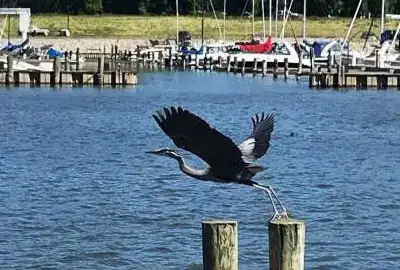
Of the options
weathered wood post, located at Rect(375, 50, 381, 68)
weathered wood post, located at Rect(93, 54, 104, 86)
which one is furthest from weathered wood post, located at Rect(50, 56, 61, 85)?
weathered wood post, located at Rect(375, 50, 381, 68)

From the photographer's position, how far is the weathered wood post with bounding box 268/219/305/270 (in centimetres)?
1362

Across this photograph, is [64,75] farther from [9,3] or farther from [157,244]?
[9,3]

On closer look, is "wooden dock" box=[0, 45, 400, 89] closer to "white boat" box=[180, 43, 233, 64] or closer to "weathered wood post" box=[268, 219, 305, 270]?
"white boat" box=[180, 43, 233, 64]

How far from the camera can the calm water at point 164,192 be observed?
2050cm

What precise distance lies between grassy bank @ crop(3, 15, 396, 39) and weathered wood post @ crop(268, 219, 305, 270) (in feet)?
316

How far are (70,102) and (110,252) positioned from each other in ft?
121

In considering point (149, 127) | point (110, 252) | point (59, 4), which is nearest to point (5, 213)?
point (110, 252)

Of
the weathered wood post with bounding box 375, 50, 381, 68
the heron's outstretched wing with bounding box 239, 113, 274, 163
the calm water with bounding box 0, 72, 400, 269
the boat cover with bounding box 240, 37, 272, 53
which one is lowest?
the calm water with bounding box 0, 72, 400, 269

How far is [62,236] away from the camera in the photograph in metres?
21.7

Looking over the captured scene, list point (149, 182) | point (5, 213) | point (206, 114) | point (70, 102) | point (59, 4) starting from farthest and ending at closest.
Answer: point (59, 4) < point (70, 102) < point (206, 114) < point (149, 182) < point (5, 213)

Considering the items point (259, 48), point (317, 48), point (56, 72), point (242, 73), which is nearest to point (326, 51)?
point (317, 48)

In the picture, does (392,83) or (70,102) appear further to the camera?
(392,83)

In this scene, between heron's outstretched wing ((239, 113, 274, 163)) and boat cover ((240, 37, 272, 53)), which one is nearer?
heron's outstretched wing ((239, 113, 274, 163))

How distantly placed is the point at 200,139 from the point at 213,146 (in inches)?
8.6
